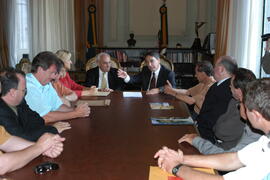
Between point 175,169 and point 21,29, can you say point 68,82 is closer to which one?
point 21,29

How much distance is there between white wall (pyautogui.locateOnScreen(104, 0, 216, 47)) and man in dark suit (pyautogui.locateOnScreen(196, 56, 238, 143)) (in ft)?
15.9

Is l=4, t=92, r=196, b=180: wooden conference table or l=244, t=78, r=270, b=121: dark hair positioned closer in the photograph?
l=244, t=78, r=270, b=121: dark hair

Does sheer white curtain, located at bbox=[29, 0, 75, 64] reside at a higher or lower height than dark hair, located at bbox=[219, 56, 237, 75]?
higher

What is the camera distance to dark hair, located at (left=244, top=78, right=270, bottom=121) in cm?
139

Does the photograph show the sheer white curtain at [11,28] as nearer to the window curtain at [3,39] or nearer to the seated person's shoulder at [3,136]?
the window curtain at [3,39]

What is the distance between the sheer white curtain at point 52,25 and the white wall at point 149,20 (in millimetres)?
892

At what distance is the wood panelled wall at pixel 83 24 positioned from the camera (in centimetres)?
747

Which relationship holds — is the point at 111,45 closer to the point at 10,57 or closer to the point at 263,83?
the point at 10,57

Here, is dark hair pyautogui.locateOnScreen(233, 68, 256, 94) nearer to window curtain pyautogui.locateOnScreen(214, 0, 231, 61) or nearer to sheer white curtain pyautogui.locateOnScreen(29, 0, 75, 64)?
window curtain pyautogui.locateOnScreen(214, 0, 231, 61)

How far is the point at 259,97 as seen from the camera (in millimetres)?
1405

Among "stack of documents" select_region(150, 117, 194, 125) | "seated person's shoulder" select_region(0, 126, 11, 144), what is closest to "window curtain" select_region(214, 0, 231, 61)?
"stack of documents" select_region(150, 117, 194, 125)

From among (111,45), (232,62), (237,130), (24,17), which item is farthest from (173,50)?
(237,130)

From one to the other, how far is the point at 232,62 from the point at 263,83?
139 cm

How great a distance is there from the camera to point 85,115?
268 centimetres
